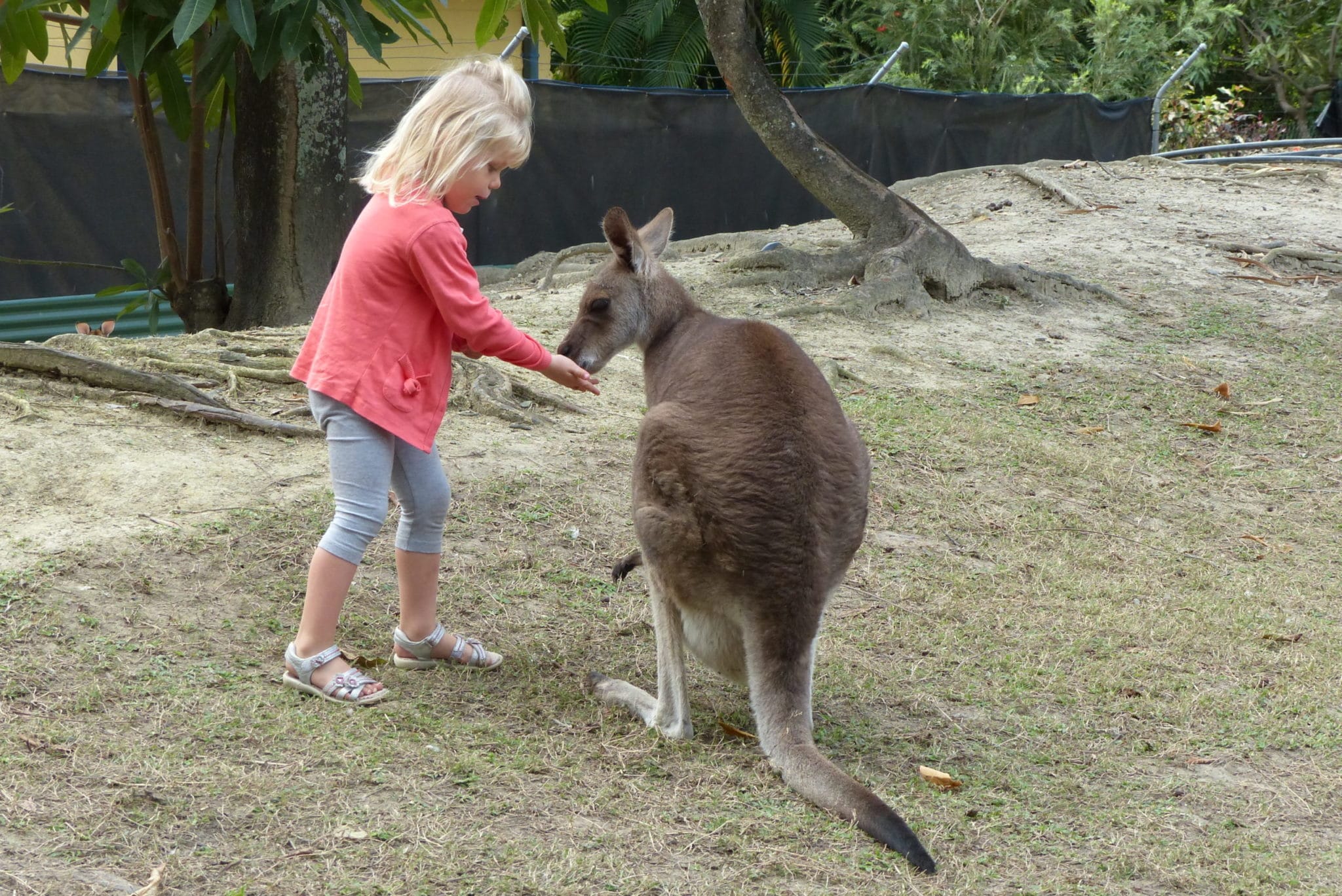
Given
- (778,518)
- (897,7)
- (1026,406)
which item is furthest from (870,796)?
(897,7)

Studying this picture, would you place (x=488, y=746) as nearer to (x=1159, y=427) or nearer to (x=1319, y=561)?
(x=1319, y=561)

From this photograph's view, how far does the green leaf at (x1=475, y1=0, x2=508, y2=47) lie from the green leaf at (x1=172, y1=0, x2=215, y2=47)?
1.15 metres

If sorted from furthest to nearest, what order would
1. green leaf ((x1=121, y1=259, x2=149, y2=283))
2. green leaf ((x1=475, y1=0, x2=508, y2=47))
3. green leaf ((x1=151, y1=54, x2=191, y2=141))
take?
green leaf ((x1=121, y1=259, x2=149, y2=283))
green leaf ((x1=151, y1=54, x2=191, y2=141))
green leaf ((x1=475, y1=0, x2=508, y2=47))

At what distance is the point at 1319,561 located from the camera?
5.54 meters

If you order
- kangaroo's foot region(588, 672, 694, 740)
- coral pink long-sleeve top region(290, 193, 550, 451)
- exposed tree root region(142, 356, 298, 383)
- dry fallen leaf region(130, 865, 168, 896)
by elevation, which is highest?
coral pink long-sleeve top region(290, 193, 550, 451)

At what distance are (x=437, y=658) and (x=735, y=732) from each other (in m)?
0.95

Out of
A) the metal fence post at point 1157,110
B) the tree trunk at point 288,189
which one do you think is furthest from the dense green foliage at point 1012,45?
the tree trunk at point 288,189

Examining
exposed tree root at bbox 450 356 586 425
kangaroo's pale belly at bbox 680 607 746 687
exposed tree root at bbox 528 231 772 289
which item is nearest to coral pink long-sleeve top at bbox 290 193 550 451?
kangaroo's pale belly at bbox 680 607 746 687

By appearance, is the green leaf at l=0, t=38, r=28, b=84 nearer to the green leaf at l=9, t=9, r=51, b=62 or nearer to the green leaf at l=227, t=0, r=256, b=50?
the green leaf at l=9, t=9, r=51, b=62

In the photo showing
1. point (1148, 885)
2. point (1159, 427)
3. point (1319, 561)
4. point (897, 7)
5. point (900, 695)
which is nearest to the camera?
point (1148, 885)

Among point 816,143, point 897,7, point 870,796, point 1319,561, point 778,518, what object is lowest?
point 1319,561

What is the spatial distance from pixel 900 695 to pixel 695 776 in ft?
3.30

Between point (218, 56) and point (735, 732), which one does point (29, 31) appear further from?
point (735, 732)

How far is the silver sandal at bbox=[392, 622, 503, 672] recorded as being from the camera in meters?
3.79
